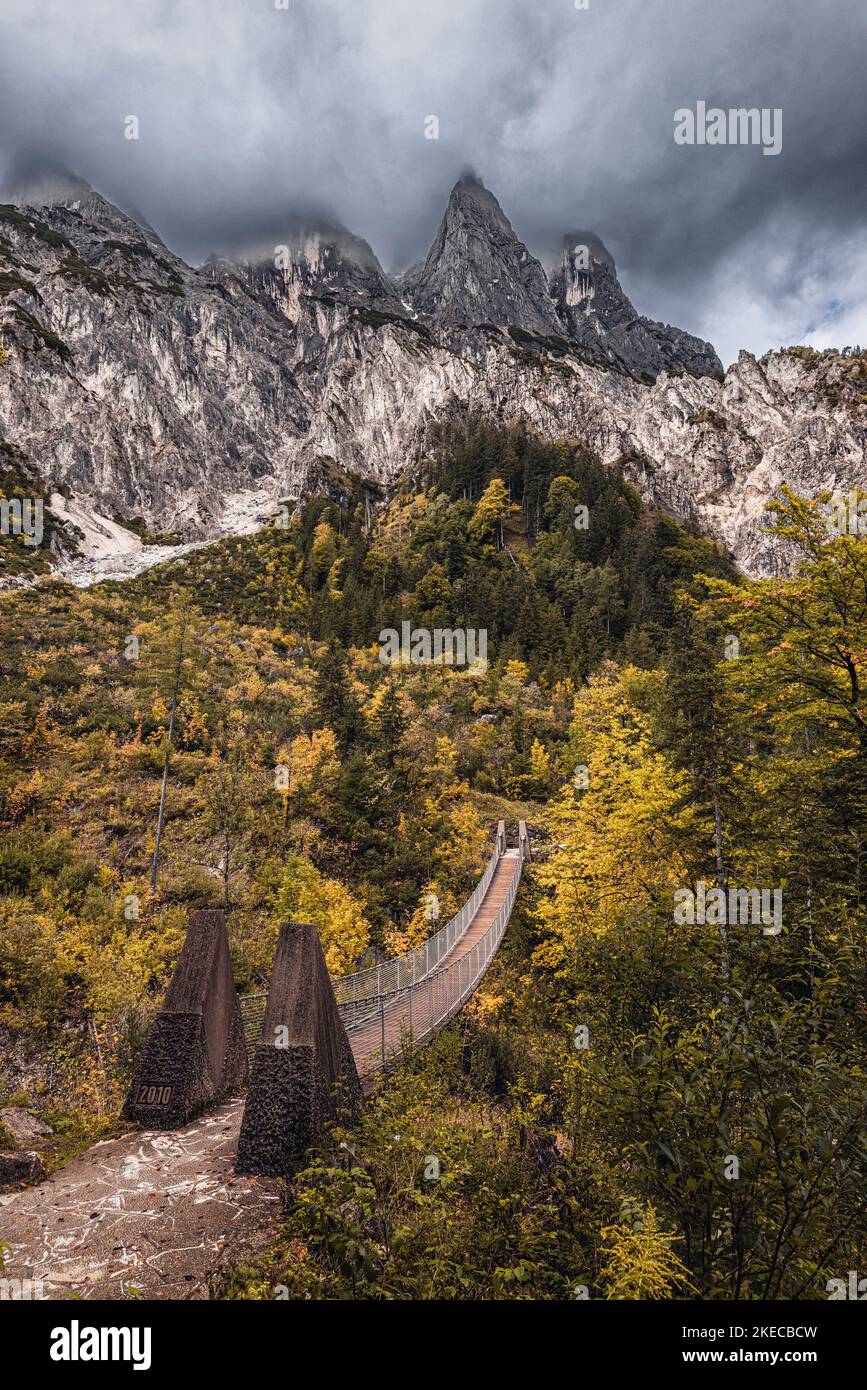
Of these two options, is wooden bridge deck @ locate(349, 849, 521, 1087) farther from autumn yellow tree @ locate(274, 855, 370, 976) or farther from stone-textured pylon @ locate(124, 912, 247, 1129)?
autumn yellow tree @ locate(274, 855, 370, 976)

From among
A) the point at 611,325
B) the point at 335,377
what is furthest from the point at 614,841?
the point at 611,325

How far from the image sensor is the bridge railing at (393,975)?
10.5 meters

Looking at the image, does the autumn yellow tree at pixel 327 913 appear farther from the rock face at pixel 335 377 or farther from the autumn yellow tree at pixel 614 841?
the rock face at pixel 335 377

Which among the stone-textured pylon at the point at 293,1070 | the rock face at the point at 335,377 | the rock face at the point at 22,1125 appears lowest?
the rock face at the point at 22,1125

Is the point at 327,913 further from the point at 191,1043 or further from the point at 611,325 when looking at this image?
the point at 611,325

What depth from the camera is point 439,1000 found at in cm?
1196

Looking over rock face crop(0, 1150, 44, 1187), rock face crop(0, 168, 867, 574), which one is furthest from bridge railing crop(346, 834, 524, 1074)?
rock face crop(0, 168, 867, 574)

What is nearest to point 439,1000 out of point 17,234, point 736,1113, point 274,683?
point 736,1113

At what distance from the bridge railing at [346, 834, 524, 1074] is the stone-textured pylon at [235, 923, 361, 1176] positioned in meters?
2.49

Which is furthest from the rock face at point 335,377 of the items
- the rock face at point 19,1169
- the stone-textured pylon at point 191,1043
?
the rock face at point 19,1169

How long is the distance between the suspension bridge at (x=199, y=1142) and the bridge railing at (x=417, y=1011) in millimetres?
82

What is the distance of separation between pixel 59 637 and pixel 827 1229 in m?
34.6

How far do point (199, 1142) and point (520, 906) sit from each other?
14012 mm
